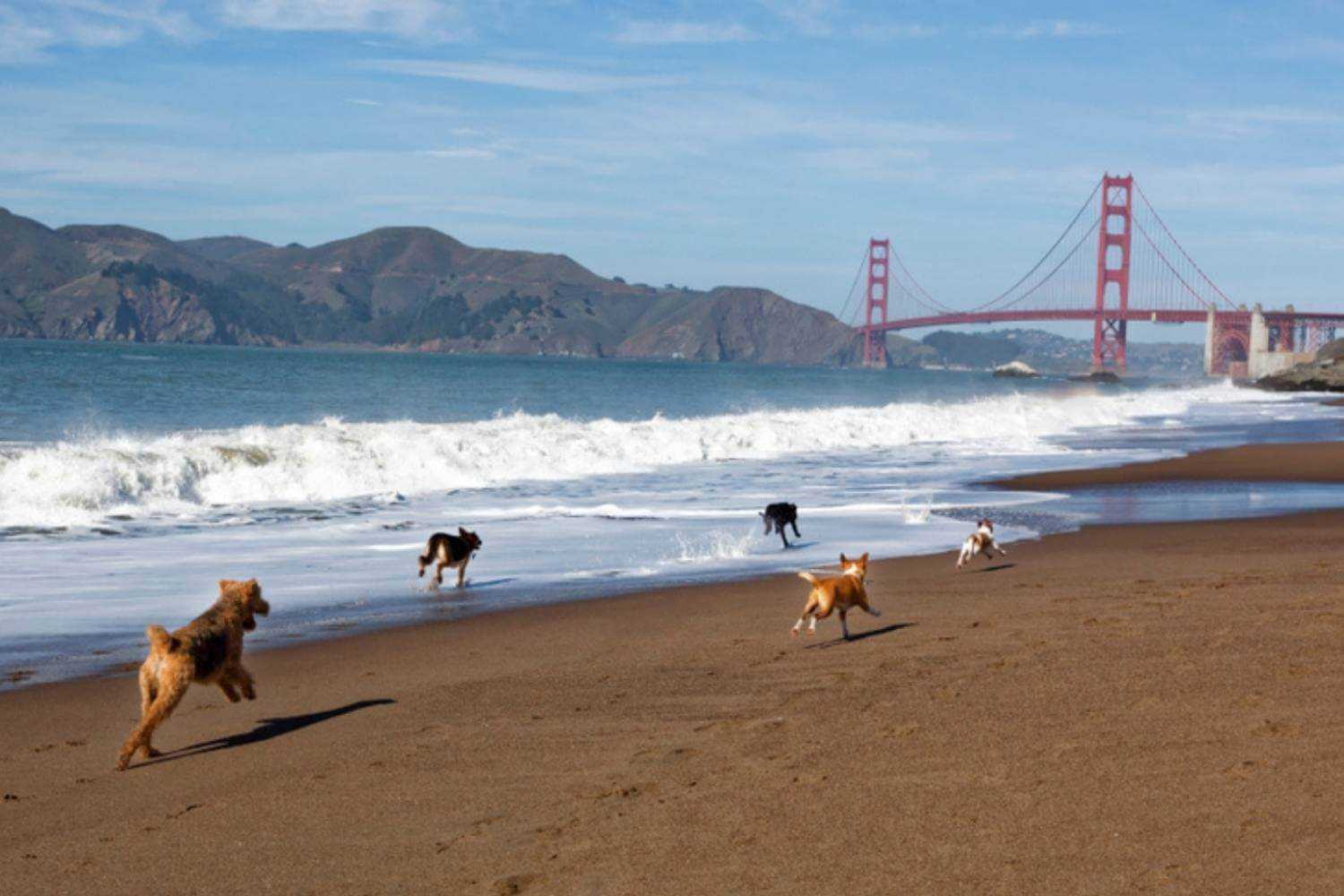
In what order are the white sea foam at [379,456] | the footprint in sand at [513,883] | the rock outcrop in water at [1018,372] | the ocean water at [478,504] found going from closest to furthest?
the footprint in sand at [513,883] < the ocean water at [478,504] < the white sea foam at [379,456] < the rock outcrop in water at [1018,372]

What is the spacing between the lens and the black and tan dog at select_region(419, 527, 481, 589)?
8.73 m

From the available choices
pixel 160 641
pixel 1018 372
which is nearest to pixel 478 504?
pixel 160 641

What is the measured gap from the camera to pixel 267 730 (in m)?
5.20

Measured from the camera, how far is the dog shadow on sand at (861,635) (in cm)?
657

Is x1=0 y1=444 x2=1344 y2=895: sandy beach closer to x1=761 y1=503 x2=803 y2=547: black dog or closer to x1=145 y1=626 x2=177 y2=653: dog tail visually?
x1=145 y1=626 x2=177 y2=653: dog tail

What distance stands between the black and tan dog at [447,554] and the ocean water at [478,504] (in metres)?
0.16

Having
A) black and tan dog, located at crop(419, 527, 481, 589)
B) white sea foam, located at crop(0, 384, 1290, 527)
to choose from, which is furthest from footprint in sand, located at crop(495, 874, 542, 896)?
white sea foam, located at crop(0, 384, 1290, 527)

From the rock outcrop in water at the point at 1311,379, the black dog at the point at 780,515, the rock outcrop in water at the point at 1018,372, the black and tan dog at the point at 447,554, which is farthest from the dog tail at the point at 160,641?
the rock outcrop in water at the point at 1018,372

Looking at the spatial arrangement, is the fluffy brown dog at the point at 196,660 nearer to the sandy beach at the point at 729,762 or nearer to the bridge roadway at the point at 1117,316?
the sandy beach at the point at 729,762

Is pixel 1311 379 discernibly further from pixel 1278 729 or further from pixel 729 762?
pixel 729 762

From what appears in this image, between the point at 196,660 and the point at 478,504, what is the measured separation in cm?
968

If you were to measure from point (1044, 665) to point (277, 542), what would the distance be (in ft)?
24.2

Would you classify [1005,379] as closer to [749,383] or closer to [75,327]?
[749,383]

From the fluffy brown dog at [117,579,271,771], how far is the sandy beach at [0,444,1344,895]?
0.13 metres
